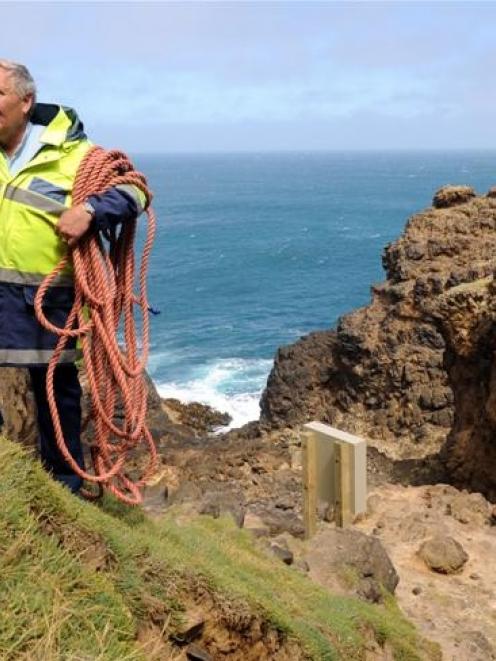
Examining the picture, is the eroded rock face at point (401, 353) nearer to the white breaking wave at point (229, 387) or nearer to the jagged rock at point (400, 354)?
the jagged rock at point (400, 354)

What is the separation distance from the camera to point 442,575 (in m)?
10.8

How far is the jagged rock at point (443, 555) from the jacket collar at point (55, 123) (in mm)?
8417

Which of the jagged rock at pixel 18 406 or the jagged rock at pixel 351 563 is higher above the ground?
the jagged rock at pixel 18 406

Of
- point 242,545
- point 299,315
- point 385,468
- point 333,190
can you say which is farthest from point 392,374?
point 333,190

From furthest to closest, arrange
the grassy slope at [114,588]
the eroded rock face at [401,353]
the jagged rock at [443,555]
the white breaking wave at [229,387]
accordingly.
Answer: the white breaking wave at [229,387] → the eroded rock face at [401,353] → the jagged rock at [443,555] → the grassy slope at [114,588]

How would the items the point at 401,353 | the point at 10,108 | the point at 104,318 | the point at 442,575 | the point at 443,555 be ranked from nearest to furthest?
1. the point at 10,108
2. the point at 104,318
3. the point at 442,575
4. the point at 443,555
5. the point at 401,353

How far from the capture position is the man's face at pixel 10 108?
4.44 metres

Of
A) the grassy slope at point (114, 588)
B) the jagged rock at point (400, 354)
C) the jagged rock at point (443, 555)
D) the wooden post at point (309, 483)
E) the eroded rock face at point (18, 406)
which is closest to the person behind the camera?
the grassy slope at point (114, 588)

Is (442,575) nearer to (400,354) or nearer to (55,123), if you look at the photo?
(55,123)

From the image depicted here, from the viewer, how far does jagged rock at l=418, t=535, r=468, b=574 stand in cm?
1085

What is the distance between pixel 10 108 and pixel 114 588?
282cm

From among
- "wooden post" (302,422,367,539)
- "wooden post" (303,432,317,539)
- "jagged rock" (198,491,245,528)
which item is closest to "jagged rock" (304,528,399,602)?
"wooden post" (302,422,367,539)

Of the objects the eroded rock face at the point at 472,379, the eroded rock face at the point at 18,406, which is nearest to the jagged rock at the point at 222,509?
the eroded rock face at the point at 18,406

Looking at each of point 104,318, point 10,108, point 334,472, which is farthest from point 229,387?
point 10,108
